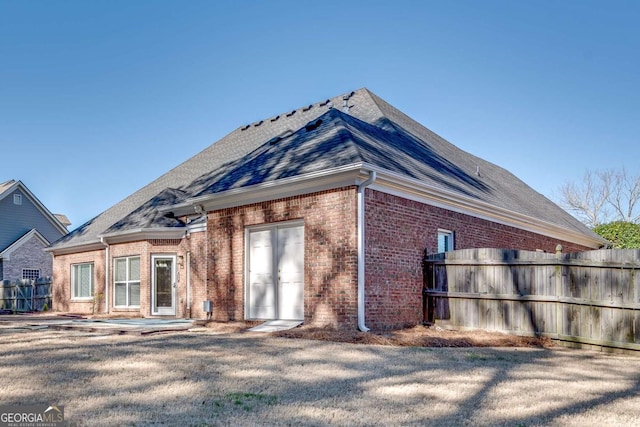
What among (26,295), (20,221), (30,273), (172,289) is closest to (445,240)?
(172,289)

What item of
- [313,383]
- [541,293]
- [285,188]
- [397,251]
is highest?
[285,188]

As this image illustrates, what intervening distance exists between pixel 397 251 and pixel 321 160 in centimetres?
255

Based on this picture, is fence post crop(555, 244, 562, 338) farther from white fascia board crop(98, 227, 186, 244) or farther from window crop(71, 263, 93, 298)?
window crop(71, 263, 93, 298)

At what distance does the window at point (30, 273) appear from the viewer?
30859 millimetres

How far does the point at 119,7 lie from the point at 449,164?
11352mm

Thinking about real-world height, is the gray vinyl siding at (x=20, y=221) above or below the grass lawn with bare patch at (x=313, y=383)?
above

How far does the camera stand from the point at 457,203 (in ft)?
43.9

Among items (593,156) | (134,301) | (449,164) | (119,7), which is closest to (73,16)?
(119,7)

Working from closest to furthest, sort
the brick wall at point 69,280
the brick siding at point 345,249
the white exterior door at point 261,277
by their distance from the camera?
the brick siding at point 345,249 < the white exterior door at point 261,277 < the brick wall at point 69,280

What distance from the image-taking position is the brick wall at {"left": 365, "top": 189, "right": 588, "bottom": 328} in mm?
10688

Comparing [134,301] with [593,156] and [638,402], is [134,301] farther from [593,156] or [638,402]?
[593,156]

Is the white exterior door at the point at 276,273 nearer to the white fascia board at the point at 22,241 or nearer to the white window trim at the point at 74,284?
the white window trim at the point at 74,284

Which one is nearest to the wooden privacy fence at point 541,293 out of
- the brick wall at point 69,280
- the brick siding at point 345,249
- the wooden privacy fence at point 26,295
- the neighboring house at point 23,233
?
the brick siding at point 345,249

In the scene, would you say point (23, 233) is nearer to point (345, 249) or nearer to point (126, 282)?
point (126, 282)
